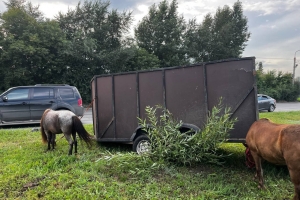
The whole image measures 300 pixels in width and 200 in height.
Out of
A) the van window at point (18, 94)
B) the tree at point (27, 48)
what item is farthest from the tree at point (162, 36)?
the van window at point (18, 94)

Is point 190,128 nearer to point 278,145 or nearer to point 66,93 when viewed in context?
point 278,145

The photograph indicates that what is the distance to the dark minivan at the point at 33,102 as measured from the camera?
841 cm

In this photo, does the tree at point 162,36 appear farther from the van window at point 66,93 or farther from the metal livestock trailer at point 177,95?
the metal livestock trailer at point 177,95

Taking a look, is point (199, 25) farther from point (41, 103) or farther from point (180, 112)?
point (180, 112)

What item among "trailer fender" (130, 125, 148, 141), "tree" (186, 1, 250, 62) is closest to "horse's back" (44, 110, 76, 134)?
"trailer fender" (130, 125, 148, 141)

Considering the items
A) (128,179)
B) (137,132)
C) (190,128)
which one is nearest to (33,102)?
(137,132)

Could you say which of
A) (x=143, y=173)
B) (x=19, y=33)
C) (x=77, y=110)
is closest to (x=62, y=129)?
(x=143, y=173)

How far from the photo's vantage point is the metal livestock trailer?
3623mm

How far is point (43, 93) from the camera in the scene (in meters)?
8.95

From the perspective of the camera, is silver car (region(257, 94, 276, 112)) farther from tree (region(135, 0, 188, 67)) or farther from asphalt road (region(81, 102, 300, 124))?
tree (region(135, 0, 188, 67))

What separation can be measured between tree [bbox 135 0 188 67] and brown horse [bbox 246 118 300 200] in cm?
2207

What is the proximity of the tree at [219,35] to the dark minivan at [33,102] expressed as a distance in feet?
66.3

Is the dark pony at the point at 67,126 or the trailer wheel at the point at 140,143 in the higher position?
the dark pony at the point at 67,126

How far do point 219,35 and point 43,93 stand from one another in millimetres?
25766
